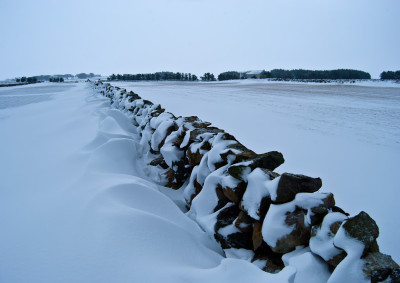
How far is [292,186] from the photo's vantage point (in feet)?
5.29

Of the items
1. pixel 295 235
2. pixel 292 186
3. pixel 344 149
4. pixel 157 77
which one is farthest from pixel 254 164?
pixel 157 77

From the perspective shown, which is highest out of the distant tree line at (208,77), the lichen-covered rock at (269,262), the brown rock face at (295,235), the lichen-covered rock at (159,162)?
the distant tree line at (208,77)

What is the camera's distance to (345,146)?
177 inches

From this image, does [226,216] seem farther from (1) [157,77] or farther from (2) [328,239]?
(1) [157,77]

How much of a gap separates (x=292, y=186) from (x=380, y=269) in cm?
66

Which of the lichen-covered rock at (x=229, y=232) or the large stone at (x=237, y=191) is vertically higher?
the large stone at (x=237, y=191)

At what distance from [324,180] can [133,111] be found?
5.53m

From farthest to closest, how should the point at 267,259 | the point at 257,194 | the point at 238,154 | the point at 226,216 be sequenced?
the point at 238,154 → the point at 226,216 → the point at 257,194 → the point at 267,259

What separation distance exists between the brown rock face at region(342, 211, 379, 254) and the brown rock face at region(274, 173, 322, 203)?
455 millimetres

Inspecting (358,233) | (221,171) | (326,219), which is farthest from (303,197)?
(221,171)

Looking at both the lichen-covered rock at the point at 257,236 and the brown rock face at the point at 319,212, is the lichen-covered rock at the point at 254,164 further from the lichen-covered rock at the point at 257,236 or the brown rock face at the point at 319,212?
the brown rock face at the point at 319,212

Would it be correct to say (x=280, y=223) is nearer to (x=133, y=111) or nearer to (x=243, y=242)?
(x=243, y=242)

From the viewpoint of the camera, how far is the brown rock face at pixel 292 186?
159cm

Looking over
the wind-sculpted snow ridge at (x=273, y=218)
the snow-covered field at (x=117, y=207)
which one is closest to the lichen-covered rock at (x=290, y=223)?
the wind-sculpted snow ridge at (x=273, y=218)
